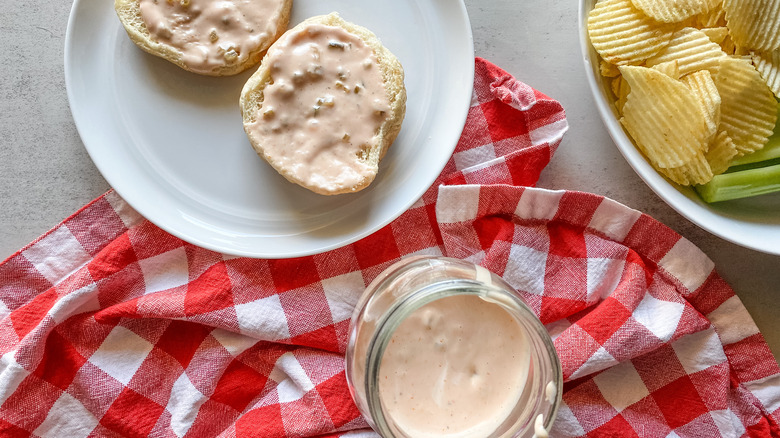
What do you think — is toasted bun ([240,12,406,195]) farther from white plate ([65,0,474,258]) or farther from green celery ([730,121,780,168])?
green celery ([730,121,780,168])

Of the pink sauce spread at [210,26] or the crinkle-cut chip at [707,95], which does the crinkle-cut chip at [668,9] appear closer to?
the crinkle-cut chip at [707,95]

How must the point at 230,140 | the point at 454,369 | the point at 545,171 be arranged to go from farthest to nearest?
the point at 545,171 → the point at 230,140 → the point at 454,369


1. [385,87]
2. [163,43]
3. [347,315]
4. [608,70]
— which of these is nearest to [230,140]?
[163,43]

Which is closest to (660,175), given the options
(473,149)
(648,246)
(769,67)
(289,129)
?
(648,246)

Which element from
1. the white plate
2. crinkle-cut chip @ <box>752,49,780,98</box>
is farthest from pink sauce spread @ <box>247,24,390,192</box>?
crinkle-cut chip @ <box>752,49,780,98</box>

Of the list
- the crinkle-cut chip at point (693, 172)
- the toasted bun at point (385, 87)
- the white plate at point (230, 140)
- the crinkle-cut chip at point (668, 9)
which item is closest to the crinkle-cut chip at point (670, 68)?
the crinkle-cut chip at point (668, 9)

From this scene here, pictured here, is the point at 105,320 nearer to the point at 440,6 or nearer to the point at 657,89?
the point at 440,6

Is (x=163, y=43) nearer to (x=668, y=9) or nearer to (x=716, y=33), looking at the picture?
(x=668, y=9)

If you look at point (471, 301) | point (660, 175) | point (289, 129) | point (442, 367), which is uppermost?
point (289, 129)
